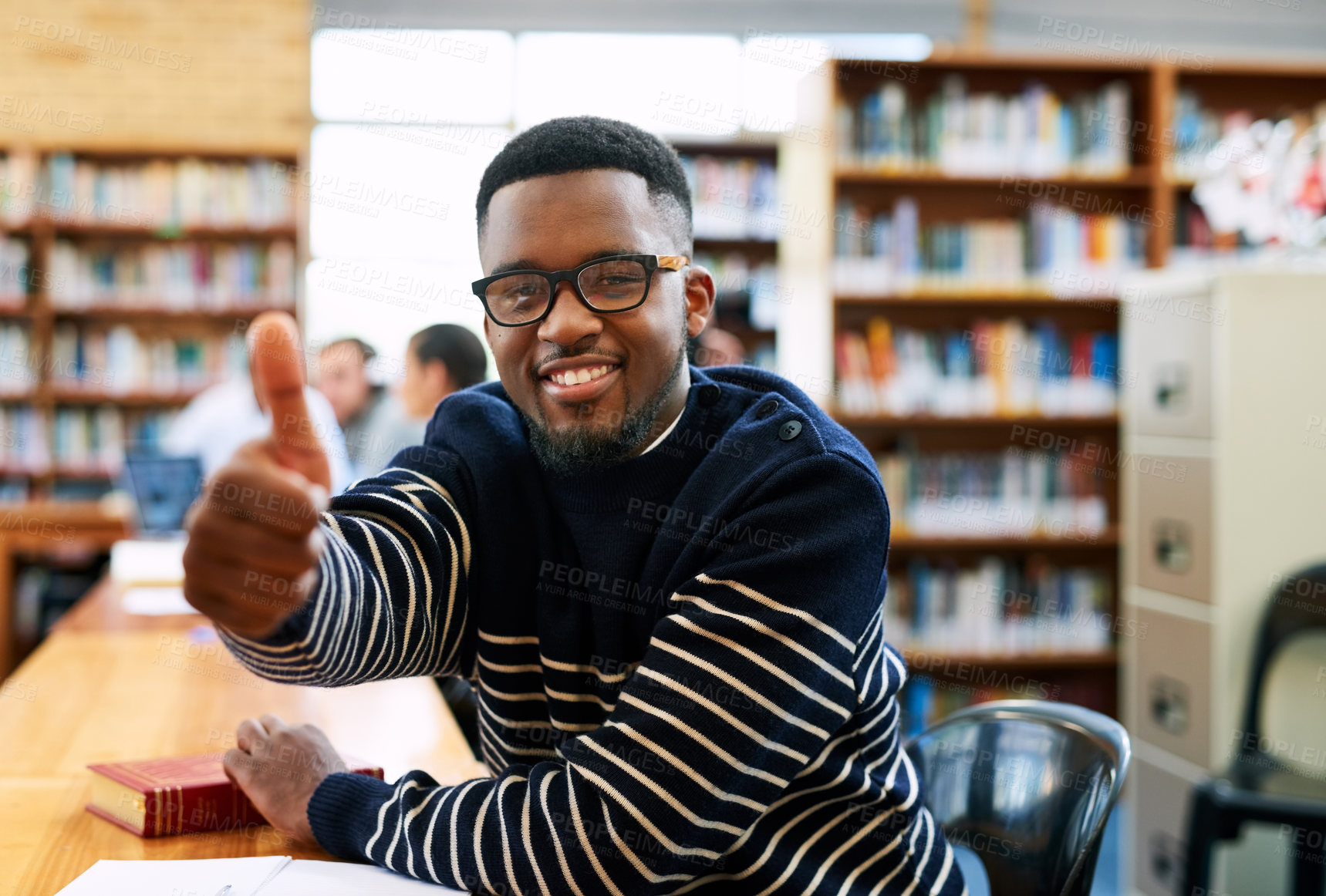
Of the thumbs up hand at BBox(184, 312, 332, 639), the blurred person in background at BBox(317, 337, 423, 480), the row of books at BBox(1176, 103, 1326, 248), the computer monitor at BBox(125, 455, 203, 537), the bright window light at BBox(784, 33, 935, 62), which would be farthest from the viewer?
the bright window light at BBox(784, 33, 935, 62)

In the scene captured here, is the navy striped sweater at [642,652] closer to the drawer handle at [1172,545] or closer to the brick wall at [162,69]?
the drawer handle at [1172,545]

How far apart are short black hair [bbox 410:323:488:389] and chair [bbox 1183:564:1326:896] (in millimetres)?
1911

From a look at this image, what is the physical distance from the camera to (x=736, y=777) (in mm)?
918

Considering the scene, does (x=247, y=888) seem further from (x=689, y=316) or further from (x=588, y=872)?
(x=689, y=316)

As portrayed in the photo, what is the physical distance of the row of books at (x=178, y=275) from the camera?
17.1 ft

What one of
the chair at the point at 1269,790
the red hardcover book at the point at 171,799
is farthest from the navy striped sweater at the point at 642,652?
the chair at the point at 1269,790

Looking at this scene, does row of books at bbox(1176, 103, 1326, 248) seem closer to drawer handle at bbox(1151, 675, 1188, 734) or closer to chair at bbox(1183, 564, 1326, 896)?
chair at bbox(1183, 564, 1326, 896)

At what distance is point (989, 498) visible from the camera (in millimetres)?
4051

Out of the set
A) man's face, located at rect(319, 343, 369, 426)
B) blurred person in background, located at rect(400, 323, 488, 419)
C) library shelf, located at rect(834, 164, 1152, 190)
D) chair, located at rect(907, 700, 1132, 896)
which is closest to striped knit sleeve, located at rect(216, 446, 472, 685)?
chair, located at rect(907, 700, 1132, 896)

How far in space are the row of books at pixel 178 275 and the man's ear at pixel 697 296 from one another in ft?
14.7

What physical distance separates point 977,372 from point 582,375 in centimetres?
318

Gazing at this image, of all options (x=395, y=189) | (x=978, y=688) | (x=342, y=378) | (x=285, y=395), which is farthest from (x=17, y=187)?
(x=285, y=395)

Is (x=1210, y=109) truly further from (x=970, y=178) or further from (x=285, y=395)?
(x=285, y=395)

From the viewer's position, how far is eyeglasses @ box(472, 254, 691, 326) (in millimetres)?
1077
